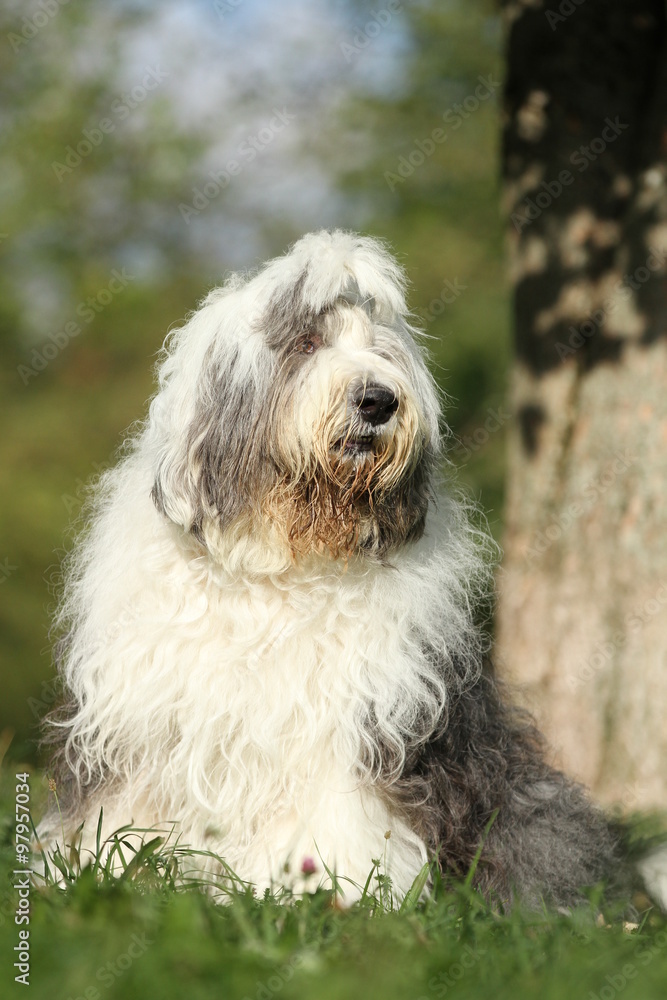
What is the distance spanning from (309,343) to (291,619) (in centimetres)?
89

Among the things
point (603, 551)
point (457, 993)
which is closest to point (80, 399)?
point (603, 551)

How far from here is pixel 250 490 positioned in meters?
3.28

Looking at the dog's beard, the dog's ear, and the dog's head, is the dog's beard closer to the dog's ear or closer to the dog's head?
the dog's head

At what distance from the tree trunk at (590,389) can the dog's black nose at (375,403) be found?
6.34 feet

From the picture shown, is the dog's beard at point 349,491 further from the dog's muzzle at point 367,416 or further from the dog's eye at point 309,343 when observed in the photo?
the dog's eye at point 309,343

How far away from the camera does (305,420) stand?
3.19 m

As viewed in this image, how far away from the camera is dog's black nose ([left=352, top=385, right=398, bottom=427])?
3148 millimetres

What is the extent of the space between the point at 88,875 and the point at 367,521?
1.34m

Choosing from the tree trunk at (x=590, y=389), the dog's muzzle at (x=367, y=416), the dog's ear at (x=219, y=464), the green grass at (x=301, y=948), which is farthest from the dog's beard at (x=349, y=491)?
the tree trunk at (x=590, y=389)

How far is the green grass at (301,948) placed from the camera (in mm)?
2121

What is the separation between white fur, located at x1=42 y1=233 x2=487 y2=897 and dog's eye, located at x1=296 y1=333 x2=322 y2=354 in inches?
3.0

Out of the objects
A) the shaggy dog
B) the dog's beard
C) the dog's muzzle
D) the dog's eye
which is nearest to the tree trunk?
the shaggy dog

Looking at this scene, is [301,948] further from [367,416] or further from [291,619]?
[367,416]

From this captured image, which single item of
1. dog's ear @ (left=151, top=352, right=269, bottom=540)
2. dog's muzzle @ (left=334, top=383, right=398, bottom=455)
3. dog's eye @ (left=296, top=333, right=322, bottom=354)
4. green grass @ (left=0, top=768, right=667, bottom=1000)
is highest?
dog's eye @ (left=296, top=333, right=322, bottom=354)
